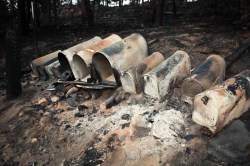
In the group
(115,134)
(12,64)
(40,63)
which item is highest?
(12,64)

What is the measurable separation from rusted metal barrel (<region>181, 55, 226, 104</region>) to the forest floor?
0.23m

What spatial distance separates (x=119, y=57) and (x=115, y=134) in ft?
5.55

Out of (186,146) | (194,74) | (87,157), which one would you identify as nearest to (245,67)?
(194,74)

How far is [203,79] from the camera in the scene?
4336mm

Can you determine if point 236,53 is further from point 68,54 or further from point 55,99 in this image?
point 55,99

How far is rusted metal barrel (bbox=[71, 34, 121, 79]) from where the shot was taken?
18.4 feet

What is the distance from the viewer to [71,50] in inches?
240

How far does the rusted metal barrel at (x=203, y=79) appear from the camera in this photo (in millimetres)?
4309

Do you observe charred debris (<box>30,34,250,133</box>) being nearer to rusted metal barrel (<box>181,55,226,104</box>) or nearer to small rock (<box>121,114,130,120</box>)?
rusted metal barrel (<box>181,55,226,104</box>)

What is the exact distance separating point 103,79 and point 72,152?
210 centimetres

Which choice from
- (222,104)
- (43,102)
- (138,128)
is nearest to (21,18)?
(43,102)

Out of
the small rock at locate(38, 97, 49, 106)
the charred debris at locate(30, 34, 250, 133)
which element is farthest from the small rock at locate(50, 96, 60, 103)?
the small rock at locate(38, 97, 49, 106)

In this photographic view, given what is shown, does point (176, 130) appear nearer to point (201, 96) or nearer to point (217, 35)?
point (201, 96)

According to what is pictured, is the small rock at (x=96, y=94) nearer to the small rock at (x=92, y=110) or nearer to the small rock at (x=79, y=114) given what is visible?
the small rock at (x=92, y=110)
